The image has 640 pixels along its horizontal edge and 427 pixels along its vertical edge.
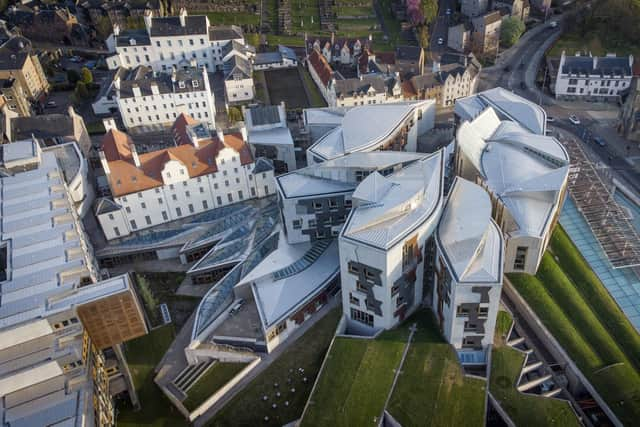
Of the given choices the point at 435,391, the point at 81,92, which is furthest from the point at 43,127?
the point at 435,391

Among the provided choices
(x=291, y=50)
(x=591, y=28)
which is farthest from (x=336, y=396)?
(x=591, y=28)

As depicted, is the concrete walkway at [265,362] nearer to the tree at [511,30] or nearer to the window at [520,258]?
the window at [520,258]

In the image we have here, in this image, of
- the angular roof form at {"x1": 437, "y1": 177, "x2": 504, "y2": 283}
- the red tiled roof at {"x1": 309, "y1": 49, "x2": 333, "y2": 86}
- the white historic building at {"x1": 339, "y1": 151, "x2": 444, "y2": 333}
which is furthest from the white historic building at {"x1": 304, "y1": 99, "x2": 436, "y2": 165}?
the red tiled roof at {"x1": 309, "y1": 49, "x2": 333, "y2": 86}

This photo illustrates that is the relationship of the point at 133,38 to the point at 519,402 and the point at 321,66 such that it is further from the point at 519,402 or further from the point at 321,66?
the point at 519,402

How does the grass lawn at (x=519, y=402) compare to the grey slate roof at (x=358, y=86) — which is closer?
the grass lawn at (x=519, y=402)

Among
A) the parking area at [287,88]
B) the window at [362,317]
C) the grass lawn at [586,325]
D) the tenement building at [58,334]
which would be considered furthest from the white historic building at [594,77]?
the tenement building at [58,334]

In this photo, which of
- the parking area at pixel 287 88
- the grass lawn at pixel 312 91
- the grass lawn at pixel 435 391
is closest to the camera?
the grass lawn at pixel 435 391
